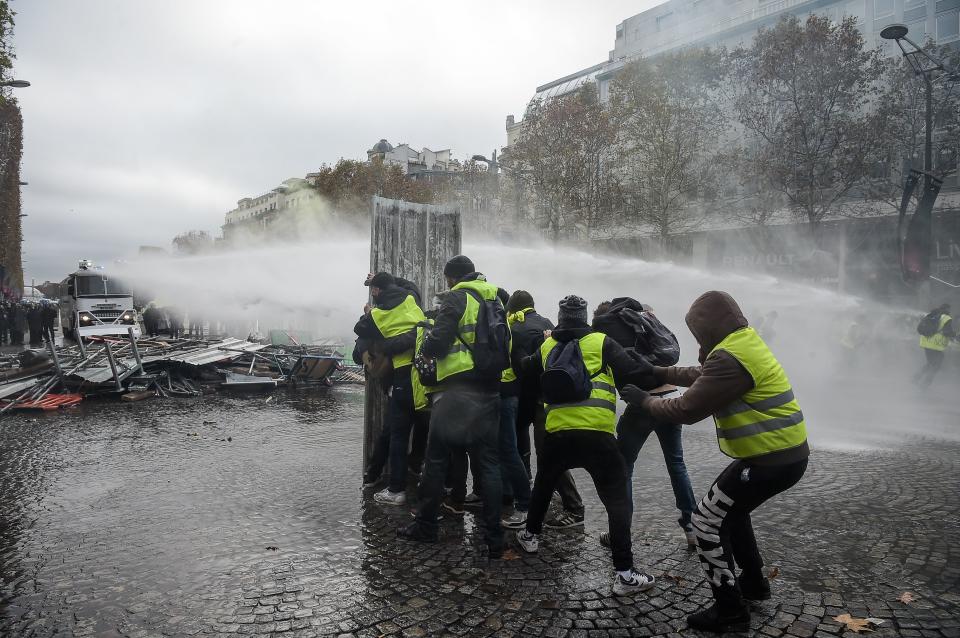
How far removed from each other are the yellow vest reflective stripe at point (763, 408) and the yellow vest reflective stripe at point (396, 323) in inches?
111

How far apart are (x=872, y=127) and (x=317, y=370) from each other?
20162mm

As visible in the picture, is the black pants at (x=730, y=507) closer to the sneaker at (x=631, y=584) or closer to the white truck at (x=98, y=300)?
the sneaker at (x=631, y=584)

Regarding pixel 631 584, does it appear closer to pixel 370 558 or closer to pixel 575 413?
pixel 575 413

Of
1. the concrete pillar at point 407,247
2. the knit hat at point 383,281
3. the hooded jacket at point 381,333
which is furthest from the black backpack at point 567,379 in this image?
the concrete pillar at point 407,247

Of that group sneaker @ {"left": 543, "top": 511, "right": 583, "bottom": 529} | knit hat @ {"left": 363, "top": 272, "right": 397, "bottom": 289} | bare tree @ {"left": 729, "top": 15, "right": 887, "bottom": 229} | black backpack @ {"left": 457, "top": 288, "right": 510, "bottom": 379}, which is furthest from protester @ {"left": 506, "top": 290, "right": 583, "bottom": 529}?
bare tree @ {"left": 729, "top": 15, "right": 887, "bottom": 229}

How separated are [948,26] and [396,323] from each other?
31.6 meters

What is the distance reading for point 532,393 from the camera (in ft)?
15.4

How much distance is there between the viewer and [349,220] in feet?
105

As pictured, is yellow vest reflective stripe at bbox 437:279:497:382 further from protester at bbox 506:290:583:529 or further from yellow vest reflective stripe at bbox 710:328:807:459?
yellow vest reflective stripe at bbox 710:328:807:459

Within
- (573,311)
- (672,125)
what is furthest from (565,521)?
(672,125)

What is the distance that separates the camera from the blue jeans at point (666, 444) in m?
4.32

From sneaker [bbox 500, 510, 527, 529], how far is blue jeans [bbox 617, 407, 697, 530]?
0.95 metres

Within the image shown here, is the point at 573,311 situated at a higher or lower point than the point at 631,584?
higher

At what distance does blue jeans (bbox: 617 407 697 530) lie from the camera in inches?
170
